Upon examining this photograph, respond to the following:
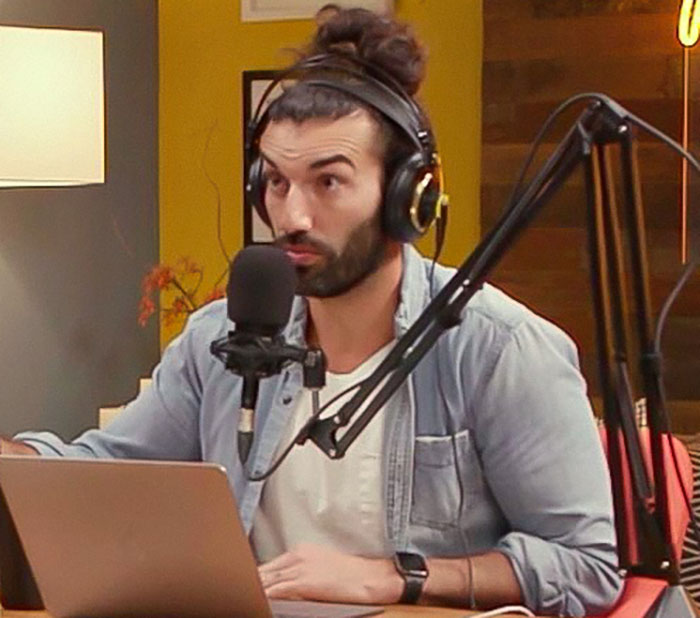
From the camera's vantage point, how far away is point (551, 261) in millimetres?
4133

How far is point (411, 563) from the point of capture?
1677 millimetres

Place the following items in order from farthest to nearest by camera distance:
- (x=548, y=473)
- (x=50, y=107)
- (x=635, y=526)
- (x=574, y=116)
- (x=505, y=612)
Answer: (x=574, y=116) → (x=50, y=107) → (x=548, y=473) → (x=505, y=612) → (x=635, y=526)

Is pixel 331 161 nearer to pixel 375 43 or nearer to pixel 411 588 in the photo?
pixel 375 43

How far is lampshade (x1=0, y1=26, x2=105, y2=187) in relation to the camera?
10.6 feet

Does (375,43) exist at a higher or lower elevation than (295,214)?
higher

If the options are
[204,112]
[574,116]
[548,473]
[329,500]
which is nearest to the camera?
[548,473]

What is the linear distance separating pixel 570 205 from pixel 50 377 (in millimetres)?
1404

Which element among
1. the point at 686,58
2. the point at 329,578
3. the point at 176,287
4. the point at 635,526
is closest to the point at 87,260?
the point at 176,287

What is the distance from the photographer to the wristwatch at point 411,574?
1.65 m

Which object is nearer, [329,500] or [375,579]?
[375,579]

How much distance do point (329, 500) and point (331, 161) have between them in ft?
1.29

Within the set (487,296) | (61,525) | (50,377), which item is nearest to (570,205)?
(50,377)

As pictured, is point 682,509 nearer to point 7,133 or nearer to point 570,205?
point 7,133

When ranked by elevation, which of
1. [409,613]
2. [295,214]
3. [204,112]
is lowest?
[409,613]
